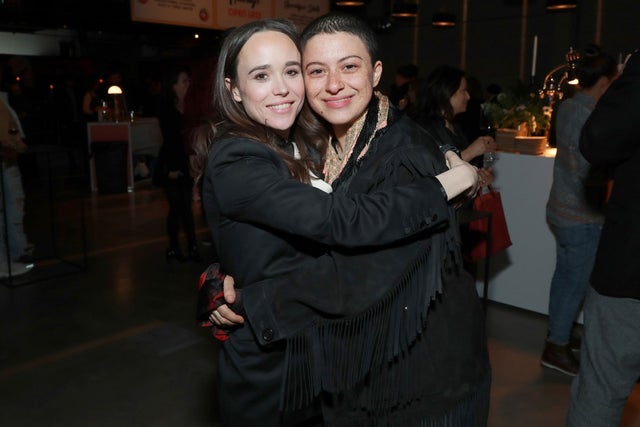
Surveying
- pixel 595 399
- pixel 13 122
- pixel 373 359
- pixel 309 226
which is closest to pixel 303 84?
pixel 309 226

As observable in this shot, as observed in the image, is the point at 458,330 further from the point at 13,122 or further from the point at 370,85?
the point at 13,122

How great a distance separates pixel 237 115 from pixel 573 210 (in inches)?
84.9

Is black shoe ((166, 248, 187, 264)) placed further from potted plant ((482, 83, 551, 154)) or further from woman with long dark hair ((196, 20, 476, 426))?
woman with long dark hair ((196, 20, 476, 426))

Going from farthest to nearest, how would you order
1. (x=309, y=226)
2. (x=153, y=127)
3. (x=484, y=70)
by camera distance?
(x=484, y=70) → (x=153, y=127) → (x=309, y=226)

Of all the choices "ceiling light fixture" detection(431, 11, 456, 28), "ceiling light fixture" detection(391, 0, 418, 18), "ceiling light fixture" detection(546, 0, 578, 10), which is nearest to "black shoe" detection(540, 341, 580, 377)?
"ceiling light fixture" detection(546, 0, 578, 10)

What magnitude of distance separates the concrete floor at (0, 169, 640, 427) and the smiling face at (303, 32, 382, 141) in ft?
5.97

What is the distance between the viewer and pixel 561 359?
3146mm

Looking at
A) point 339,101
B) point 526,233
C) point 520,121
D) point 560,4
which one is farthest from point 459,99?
point 560,4

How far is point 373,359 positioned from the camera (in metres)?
1.32

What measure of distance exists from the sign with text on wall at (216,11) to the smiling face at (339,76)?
4.71m

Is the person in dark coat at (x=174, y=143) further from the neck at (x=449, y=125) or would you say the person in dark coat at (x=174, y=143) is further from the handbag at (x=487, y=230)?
the handbag at (x=487, y=230)

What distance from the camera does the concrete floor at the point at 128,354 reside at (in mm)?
2785

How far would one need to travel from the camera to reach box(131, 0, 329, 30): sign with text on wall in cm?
627

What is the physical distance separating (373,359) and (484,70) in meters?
11.6
